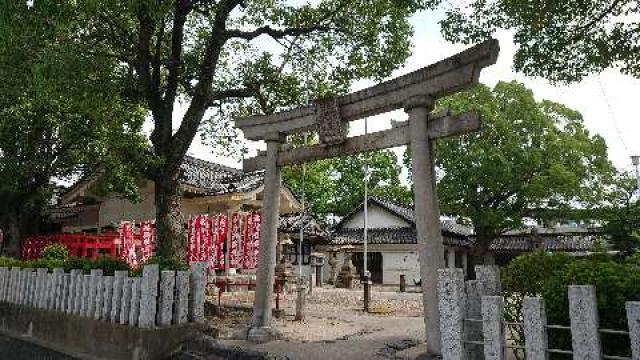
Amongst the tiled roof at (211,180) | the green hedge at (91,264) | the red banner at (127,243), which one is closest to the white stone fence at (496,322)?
the green hedge at (91,264)

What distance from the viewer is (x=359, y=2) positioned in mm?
11688

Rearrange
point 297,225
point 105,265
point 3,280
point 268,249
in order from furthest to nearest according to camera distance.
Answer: point 297,225 < point 3,280 < point 105,265 < point 268,249

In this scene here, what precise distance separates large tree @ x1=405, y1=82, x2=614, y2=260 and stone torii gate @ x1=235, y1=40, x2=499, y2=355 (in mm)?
22655

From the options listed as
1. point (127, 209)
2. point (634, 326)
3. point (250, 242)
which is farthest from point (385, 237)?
point (634, 326)

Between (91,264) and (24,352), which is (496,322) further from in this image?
(24,352)

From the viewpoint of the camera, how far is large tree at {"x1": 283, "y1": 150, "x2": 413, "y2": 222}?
47.3 metres

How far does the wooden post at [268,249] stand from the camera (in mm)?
8398

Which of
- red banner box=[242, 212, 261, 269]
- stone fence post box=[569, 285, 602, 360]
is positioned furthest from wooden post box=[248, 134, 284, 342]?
red banner box=[242, 212, 261, 269]

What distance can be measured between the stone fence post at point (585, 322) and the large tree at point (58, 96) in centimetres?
895

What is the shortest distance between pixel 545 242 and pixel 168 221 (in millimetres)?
38362

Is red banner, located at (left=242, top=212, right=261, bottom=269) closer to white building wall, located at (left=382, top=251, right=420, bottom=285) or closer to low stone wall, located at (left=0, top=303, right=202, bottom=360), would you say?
low stone wall, located at (left=0, top=303, right=202, bottom=360)

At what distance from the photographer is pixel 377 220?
4253 centimetres

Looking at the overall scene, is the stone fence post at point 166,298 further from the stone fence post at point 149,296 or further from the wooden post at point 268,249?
the wooden post at point 268,249

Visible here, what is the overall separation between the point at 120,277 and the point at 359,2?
329 inches
